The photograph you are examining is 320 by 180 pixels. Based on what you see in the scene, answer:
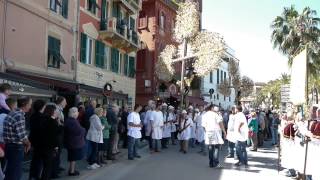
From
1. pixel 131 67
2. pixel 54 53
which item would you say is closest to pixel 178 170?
pixel 54 53

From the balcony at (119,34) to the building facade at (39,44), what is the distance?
367 centimetres

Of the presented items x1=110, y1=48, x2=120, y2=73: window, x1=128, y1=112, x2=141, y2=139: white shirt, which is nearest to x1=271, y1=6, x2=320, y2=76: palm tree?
x1=110, y1=48, x2=120, y2=73: window

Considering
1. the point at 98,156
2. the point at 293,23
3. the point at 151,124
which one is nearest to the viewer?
the point at 98,156

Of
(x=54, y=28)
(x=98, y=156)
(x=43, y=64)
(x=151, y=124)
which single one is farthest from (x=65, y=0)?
(x=98, y=156)

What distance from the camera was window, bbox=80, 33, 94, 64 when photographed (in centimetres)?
2543

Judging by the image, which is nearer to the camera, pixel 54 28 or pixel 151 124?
pixel 151 124

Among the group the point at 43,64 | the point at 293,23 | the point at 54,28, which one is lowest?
the point at 43,64

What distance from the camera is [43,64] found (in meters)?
21.0

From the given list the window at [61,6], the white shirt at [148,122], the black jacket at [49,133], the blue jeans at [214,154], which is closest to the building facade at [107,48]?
the window at [61,6]

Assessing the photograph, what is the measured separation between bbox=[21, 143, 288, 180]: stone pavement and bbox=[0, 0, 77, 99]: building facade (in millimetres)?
3266

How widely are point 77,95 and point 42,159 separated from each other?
31.7ft

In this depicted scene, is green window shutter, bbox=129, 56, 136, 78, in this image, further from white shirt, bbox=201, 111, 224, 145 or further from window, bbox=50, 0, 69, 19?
white shirt, bbox=201, 111, 224, 145

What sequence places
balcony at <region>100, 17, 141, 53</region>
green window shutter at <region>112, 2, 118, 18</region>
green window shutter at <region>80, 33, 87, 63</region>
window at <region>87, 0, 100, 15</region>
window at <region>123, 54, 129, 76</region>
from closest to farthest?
green window shutter at <region>80, 33, 87, 63</region> < window at <region>87, 0, 100, 15</region> < balcony at <region>100, 17, 141, 53</region> < green window shutter at <region>112, 2, 118, 18</region> < window at <region>123, 54, 129, 76</region>

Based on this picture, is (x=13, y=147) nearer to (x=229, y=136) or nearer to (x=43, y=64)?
(x=229, y=136)
